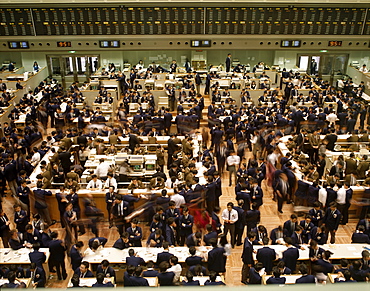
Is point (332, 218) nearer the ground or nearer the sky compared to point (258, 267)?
nearer the ground

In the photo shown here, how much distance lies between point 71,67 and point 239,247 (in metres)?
16.3

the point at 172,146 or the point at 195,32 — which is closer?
the point at 172,146

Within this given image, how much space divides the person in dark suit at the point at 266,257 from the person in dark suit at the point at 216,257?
0.64 m

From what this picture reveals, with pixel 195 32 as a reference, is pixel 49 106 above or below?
below

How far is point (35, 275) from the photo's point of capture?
6.71 m

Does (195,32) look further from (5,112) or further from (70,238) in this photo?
(70,238)

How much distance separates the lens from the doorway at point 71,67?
21250 mm

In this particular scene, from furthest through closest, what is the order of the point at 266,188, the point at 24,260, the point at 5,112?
the point at 5,112, the point at 266,188, the point at 24,260

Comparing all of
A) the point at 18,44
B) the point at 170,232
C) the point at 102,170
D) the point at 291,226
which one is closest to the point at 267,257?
the point at 291,226

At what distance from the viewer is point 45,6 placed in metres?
19.1

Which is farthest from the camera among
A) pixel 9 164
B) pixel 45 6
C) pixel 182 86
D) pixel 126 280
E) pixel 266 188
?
pixel 45 6

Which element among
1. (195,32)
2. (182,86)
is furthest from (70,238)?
(195,32)

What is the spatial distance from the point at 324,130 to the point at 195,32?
33.1 feet

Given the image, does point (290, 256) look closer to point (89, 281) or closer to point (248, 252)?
point (248, 252)
